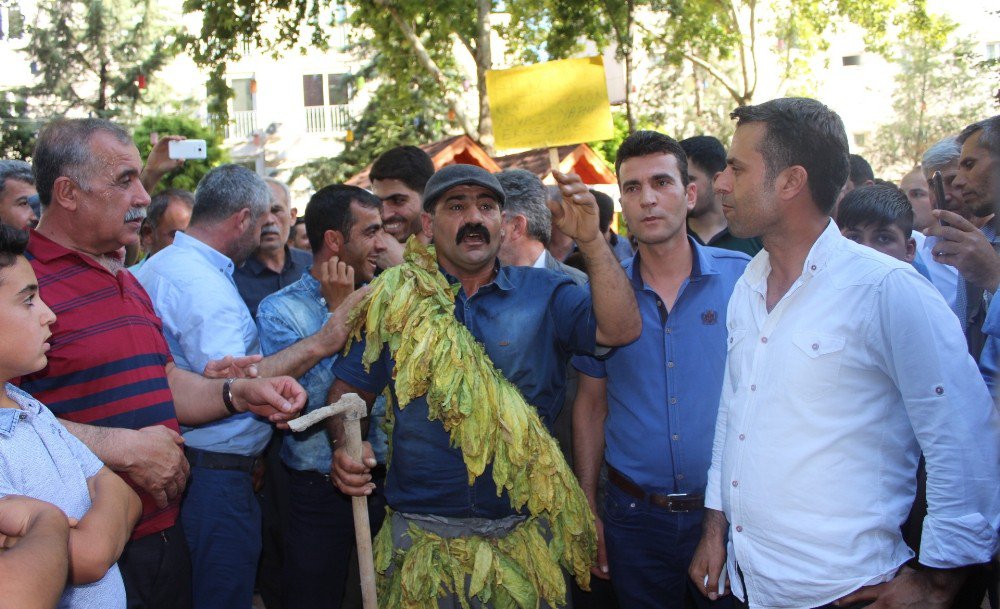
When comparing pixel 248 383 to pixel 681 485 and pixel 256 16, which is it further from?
pixel 256 16

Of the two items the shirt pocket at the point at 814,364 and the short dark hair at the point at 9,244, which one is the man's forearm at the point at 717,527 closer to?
the shirt pocket at the point at 814,364

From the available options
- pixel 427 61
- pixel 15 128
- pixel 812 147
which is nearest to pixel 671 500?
pixel 812 147

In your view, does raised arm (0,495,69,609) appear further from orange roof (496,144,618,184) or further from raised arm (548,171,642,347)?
orange roof (496,144,618,184)

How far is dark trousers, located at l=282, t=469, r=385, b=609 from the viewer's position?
441 cm

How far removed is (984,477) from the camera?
2377 mm

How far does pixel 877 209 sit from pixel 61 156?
3.85m

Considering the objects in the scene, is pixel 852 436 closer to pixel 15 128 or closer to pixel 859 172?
pixel 859 172

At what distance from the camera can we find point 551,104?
6395mm


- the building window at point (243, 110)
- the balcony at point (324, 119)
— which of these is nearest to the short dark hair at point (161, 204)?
the balcony at point (324, 119)

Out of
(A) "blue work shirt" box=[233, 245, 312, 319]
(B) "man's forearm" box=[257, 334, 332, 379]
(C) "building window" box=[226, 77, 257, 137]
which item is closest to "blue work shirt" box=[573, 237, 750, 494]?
(B) "man's forearm" box=[257, 334, 332, 379]

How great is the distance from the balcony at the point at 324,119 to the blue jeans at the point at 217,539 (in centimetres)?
3086

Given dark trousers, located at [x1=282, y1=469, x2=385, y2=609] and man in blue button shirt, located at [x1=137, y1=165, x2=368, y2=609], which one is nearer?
man in blue button shirt, located at [x1=137, y1=165, x2=368, y2=609]

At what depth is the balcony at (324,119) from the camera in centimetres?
3378

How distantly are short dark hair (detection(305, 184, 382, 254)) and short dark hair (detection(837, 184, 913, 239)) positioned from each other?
260 cm
